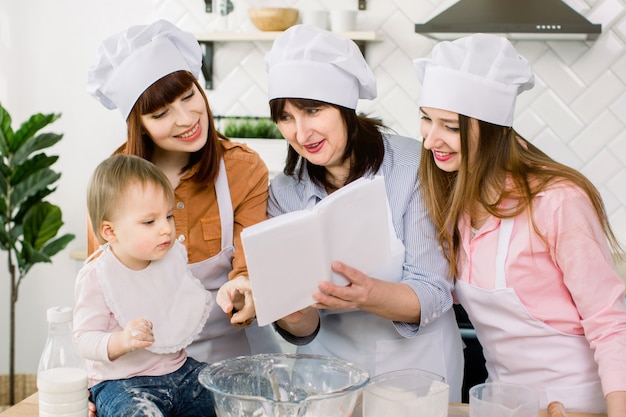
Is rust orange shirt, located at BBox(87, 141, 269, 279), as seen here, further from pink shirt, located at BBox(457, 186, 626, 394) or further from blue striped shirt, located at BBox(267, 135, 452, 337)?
pink shirt, located at BBox(457, 186, 626, 394)

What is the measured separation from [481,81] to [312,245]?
538mm

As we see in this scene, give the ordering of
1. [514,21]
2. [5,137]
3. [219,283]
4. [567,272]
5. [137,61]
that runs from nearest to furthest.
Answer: [567,272], [137,61], [219,283], [514,21], [5,137]

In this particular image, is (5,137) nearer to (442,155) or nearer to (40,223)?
(40,223)

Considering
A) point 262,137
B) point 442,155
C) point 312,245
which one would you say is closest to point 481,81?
point 442,155

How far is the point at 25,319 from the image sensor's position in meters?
3.80

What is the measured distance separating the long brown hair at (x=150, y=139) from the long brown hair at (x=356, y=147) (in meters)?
0.15

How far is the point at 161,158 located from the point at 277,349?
0.54 meters

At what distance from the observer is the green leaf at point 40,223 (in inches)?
128

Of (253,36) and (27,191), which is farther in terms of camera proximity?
(253,36)

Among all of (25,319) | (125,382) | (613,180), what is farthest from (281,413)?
(25,319)

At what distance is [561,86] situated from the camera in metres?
3.29

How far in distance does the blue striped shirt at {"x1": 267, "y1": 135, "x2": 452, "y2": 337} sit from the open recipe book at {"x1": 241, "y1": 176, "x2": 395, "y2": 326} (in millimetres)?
211

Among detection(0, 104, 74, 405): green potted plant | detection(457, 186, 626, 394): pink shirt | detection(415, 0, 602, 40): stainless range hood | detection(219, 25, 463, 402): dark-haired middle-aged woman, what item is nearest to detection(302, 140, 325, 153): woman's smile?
detection(219, 25, 463, 402): dark-haired middle-aged woman

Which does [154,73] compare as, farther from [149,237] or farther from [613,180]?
[613,180]
